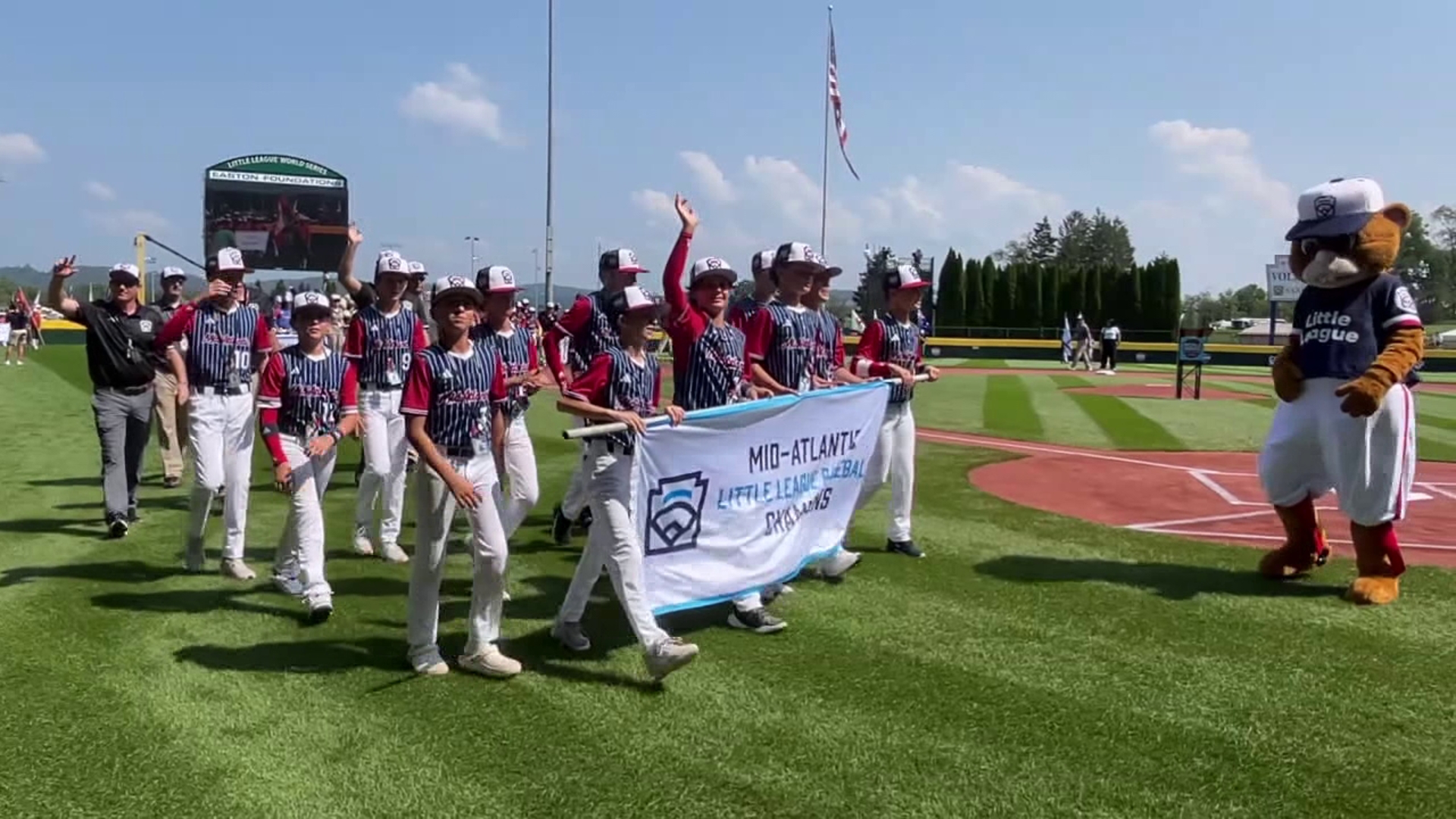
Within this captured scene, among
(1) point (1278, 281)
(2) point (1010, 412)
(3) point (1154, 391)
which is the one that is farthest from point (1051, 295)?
(2) point (1010, 412)

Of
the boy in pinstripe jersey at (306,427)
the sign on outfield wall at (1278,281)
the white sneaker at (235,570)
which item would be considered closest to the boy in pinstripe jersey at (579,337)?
the boy in pinstripe jersey at (306,427)

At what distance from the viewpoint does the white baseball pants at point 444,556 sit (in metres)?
5.05

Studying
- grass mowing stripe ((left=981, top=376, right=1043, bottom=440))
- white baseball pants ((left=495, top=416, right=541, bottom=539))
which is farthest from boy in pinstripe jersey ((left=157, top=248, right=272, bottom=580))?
grass mowing stripe ((left=981, top=376, right=1043, bottom=440))

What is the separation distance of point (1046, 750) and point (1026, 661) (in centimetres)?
109

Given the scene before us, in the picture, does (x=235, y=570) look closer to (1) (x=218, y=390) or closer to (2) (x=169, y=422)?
(1) (x=218, y=390)

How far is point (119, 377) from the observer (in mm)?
8391

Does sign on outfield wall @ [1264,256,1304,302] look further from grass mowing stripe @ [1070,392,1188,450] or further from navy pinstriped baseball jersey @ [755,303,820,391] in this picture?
navy pinstriped baseball jersey @ [755,303,820,391]

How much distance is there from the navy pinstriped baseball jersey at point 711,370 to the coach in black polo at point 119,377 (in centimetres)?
469

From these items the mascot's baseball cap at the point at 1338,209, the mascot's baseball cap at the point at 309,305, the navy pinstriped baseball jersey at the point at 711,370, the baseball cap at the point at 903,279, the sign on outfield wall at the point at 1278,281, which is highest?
the sign on outfield wall at the point at 1278,281

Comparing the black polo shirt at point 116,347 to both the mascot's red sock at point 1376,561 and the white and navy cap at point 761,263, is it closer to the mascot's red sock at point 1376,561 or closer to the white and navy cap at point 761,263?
the white and navy cap at point 761,263

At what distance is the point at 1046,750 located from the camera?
13.9ft

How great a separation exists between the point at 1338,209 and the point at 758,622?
4.47 m

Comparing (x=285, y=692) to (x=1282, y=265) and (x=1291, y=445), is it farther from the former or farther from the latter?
(x=1282, y=265)

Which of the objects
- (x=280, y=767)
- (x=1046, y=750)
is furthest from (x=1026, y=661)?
(x=280, y=767)
